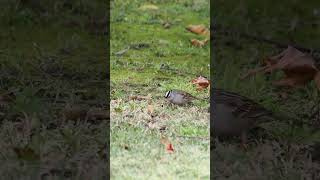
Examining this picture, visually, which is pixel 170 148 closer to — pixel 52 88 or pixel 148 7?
pixel 52 88

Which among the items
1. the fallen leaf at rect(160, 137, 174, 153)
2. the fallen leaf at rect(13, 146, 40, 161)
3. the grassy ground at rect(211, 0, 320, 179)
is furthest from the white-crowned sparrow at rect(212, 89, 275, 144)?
the fallen leaf at rect(13, 146, 40, 161)

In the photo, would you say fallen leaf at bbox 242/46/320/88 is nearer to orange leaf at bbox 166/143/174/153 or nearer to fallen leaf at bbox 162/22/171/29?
orange leaf at bbox 166/143/174/153

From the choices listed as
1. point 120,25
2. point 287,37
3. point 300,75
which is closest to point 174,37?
point 120,25

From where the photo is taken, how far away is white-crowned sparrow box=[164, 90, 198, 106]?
9.85 feet

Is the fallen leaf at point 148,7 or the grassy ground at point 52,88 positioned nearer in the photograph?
the grassy ground at point 52,88

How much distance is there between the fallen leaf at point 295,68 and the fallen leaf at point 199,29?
0.98 m

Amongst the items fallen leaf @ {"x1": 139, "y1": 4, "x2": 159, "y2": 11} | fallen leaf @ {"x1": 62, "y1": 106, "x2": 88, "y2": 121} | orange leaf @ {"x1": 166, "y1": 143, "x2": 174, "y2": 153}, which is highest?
fallen leaf @ {"x1": 139, "y1": 4, "x2": 159, "y2": 11}

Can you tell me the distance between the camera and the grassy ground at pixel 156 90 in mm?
2395

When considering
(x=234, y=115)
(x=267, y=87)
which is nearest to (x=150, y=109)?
(x=234, y=115)

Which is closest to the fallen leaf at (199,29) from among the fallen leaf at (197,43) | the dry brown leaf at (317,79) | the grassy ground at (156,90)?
the grassy ground at (156,90)

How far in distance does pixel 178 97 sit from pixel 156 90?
210 mm

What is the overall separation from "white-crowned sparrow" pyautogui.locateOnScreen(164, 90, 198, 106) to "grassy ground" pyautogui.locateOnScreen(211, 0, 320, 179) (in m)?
0.23

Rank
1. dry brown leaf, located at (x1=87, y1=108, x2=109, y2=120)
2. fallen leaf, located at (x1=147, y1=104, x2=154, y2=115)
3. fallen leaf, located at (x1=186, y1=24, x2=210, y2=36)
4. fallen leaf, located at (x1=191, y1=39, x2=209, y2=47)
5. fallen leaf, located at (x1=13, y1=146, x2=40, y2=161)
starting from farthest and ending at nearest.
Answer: fallen leaf, located at (x1=186, y1=24, x2=210, y2=36)
fallen leaf, located at (x1=191, y1=39, x2=209, y2=47)
fallen leaf, located at (x1=147, y1=104, x2=154, y2=115)
dry brown leaf, located at (x1=87, y1=108, x2=109, y2=120)
fallen leaf, located at (x1=13, y1=146, x2=40, y2=161)

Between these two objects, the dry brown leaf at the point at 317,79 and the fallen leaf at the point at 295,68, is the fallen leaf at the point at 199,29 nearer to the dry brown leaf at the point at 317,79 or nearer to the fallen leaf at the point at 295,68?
the fallen leaf at the point at 295,68
